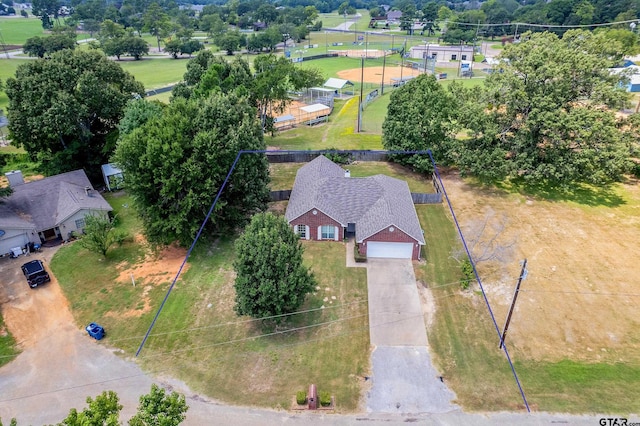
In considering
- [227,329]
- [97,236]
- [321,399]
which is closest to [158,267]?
[97,236]

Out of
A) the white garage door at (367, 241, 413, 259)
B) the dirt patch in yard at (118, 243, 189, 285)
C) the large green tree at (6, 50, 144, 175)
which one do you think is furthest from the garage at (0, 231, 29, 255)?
the white garage door at (367, 241, 413, 259)

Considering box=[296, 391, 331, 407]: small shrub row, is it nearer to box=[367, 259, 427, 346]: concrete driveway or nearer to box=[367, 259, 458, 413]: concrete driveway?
box=[367, 259, 458, 413]: concrete driveway

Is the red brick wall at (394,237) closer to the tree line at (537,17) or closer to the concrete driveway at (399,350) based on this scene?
the concrete driveway at (399,350)

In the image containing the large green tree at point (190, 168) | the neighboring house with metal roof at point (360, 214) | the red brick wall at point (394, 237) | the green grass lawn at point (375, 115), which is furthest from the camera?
the green grass lawn at point (375, 115)

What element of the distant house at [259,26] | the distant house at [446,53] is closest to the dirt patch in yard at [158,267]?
the distant house at [446,53]

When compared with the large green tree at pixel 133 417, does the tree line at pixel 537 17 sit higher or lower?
higher

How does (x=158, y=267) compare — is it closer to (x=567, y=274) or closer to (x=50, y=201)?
(x=50, y=201)
